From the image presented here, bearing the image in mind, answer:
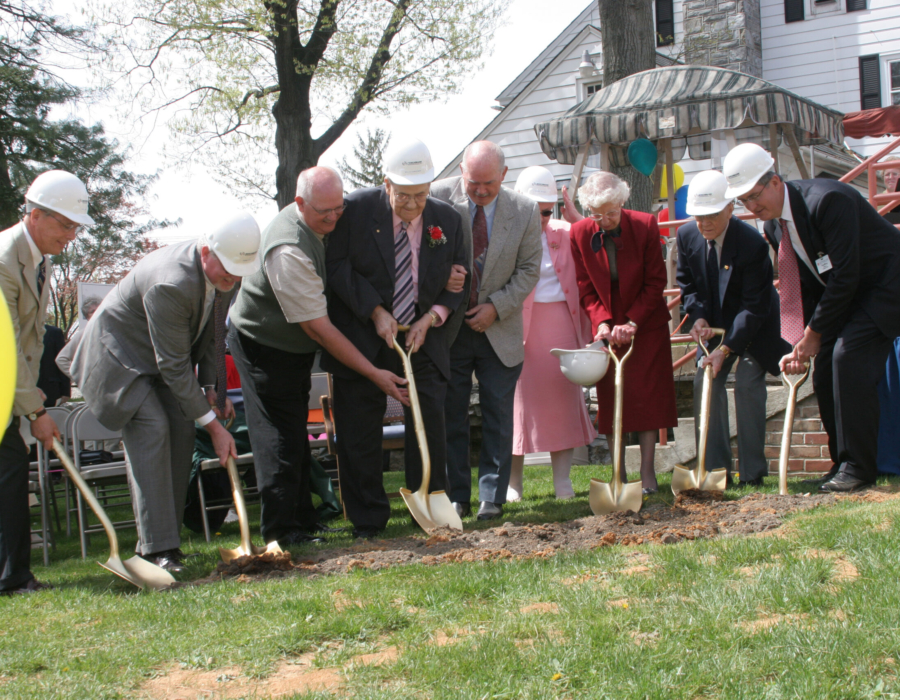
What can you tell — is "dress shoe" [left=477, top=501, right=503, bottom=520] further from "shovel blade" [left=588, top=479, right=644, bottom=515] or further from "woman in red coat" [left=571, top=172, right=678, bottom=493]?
"woman in red coat" [left=571, top=172, right=678, bottom=493]

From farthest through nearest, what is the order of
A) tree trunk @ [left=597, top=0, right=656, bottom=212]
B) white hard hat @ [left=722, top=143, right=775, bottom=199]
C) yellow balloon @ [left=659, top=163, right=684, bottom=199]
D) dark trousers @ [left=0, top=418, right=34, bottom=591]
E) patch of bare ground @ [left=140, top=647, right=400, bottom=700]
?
yellow balloon @ [left=659, top=163, right=684, bottom=199] < tree trunk @ [left=597, top=0, right=656, bottom=212] < white hard hat @ [left=722, top=143, right=775, bottom=199] < dark trousers @ [left=0, top=418, right=34, bottom=591] < patch of bare ground @ [left=140, top=647, right=400, bottom=700]

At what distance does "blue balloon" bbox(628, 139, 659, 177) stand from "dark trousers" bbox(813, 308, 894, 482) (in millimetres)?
4811

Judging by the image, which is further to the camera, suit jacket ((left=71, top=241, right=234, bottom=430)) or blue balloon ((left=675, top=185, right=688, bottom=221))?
blue balloon ((left=675, top=185, right=688, bottom=221))

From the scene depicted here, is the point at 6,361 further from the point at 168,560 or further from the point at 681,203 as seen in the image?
the point at 681,203

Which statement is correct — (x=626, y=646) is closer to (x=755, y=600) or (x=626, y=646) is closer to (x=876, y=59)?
(x=755, y=600)

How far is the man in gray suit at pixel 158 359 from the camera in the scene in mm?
4098

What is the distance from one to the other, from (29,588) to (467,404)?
2466 mm

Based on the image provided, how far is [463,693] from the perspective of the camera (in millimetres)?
2348

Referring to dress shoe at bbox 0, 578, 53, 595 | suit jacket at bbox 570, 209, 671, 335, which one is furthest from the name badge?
dress shoe at bbox 0, 578, 53, 595

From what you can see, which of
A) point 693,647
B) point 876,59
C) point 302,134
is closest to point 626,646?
point 693,647

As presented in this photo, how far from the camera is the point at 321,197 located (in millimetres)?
4484

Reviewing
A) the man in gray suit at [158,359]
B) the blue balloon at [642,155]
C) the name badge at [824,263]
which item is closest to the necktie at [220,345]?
the man in gray suit at [158,359]

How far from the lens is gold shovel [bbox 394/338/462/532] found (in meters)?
4.56

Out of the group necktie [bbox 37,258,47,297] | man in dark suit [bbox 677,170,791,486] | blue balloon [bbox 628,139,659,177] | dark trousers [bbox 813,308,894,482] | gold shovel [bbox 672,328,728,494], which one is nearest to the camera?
necktie [bbox 37,258,47,297]
